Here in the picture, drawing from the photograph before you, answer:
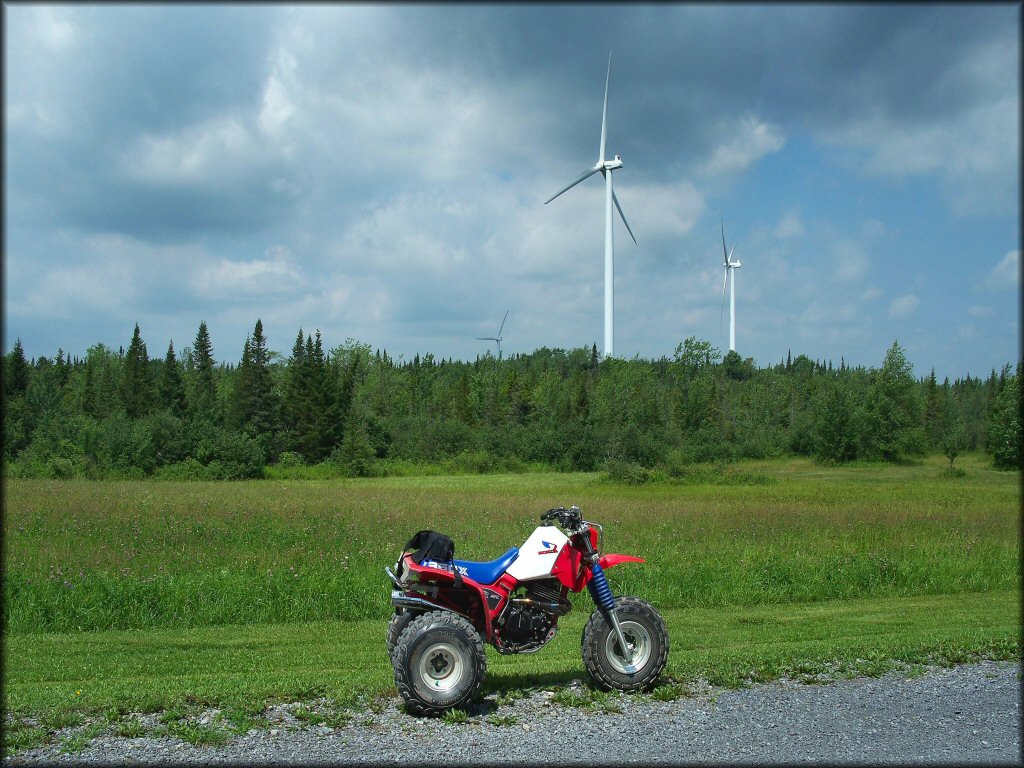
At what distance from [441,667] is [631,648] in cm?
196

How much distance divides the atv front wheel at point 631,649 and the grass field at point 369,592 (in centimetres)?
75

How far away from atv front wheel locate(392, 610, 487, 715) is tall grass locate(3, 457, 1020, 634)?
7.15m

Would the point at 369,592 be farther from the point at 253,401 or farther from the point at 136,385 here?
the point at 136,385

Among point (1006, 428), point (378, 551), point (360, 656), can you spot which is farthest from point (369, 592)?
point (1006, 428)

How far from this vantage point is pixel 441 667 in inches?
305

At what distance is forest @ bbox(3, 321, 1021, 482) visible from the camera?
215ft

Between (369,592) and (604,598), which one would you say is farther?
(369,592)

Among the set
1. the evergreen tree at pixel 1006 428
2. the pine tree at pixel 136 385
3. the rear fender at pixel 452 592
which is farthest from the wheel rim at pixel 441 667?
the pine tree at pixel 136 385

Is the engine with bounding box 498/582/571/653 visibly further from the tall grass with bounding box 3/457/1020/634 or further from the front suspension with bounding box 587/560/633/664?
the tall grass with bounding box 3/457/1020/634

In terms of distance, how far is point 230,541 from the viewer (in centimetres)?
2058

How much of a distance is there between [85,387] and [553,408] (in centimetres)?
6279

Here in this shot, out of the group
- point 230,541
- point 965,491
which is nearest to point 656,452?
point 965,491

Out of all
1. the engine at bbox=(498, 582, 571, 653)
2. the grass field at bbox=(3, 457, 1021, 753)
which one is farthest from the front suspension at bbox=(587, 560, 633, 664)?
the grass field at bbox=(3, 457, 1021, 753)

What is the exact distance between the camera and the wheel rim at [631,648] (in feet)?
26.9
